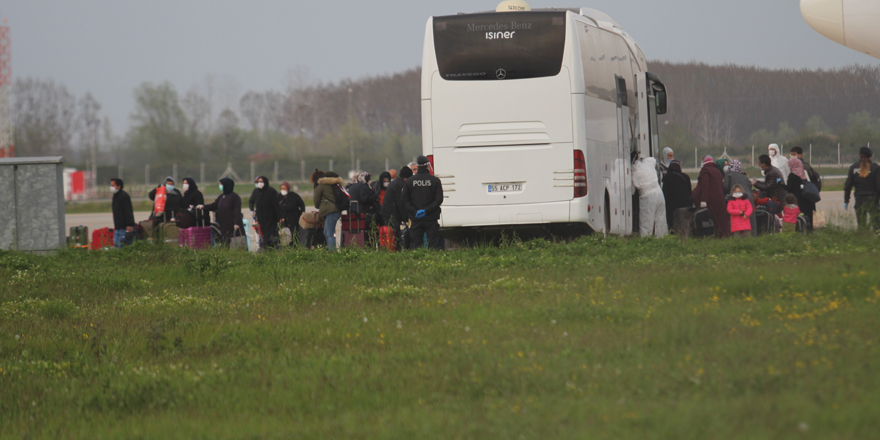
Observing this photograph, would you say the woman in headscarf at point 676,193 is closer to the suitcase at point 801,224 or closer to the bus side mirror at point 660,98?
the suitcase at point 801,224

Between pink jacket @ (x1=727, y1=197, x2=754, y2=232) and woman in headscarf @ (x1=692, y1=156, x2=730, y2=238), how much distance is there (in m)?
0.15

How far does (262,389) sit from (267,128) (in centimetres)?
8042

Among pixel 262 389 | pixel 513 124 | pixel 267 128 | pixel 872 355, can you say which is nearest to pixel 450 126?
pixel 513 124

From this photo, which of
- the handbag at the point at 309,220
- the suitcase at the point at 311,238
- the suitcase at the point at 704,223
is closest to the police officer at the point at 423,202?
the handbag at the point at 309,220

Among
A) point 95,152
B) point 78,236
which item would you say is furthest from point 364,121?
point 78,236

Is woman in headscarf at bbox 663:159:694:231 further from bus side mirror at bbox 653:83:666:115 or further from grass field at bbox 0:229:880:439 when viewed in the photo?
grass field at bbox 0:229:880:439

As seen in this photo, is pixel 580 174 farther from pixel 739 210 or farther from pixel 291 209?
pixel 291 209

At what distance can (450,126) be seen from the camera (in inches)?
505

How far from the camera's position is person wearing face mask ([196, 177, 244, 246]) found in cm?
1717

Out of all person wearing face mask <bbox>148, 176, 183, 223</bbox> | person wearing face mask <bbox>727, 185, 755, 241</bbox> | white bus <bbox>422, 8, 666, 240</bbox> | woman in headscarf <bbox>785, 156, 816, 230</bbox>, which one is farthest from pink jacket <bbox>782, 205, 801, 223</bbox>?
person wearing face mask <bbox>148, 176, 183, 223</bbox>

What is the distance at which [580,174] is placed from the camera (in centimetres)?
1254

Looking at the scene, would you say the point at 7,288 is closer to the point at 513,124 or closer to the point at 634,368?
the point at 513,124

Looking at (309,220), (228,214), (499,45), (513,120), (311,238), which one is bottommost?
(311,238)

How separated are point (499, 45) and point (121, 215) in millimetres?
9402
